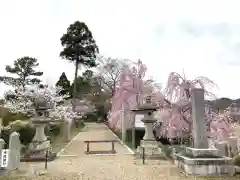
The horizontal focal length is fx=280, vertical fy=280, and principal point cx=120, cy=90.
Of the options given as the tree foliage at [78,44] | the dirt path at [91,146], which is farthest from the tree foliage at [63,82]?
the dirt path at [91,146]

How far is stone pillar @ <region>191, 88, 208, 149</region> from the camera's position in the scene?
33.5 ft

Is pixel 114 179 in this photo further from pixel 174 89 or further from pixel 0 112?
pixel 0 112

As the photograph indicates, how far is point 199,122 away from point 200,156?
4.10ft

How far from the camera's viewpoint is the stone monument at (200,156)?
9.56 metres

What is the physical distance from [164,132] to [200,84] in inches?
184

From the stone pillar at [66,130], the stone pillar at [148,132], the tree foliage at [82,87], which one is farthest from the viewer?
the tree foliage at [82,87]

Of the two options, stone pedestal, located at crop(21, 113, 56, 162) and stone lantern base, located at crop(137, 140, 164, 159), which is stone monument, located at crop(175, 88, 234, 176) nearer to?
stone lantern base, located at crop(137, 140, 164, 159)

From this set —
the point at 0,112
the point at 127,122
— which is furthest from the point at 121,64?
the point at 0,112

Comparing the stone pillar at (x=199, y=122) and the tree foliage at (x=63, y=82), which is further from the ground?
the tree foliage at (x=63, y=82)

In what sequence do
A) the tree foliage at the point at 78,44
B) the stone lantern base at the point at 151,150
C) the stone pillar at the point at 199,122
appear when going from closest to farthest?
the stone pillar at the point at 199,122 < the stone lantern base at the point at 151,150 < the tree foliage at the point at 78,44

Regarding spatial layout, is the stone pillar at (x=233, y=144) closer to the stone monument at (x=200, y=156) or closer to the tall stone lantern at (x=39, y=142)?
the stone monument at (x=200, y=156)

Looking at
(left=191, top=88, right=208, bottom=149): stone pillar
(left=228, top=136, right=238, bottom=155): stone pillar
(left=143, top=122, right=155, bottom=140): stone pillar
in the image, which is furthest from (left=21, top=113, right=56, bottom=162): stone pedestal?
(left=228, top=136, right=238, bottom=155): stone pillar

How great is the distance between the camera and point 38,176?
9633 mm

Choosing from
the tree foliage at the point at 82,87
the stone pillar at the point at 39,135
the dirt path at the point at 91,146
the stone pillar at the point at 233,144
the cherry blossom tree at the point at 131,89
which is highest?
the tree foliage at the point at 82,87
